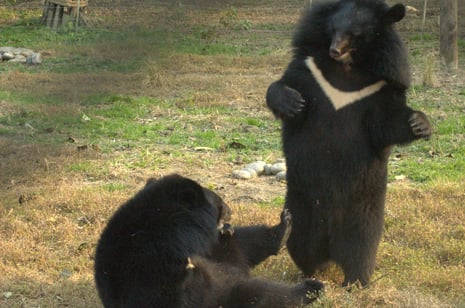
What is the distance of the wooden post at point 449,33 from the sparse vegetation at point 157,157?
420 mm

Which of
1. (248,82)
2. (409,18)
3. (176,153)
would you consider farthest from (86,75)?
(409,18)

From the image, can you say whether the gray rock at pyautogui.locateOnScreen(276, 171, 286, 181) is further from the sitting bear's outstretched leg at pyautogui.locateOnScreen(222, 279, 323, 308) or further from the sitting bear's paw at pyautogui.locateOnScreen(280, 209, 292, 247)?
the sitting bear's outstretched leg at pyautogui.locateOnScreen(222, 279, 323, 308)

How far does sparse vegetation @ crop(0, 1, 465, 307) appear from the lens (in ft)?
12.9

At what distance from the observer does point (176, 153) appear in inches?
375

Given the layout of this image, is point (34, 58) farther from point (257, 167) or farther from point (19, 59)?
point (257, 167)

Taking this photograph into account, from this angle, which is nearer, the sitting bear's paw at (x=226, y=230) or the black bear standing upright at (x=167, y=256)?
the black bear standing upright at (x=167, y=256)

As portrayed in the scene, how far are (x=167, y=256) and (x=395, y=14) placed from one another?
223 cm

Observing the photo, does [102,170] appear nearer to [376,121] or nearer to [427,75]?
[376,121]

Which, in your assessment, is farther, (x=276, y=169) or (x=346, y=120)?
(x=276, y=169)

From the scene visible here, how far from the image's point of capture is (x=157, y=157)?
9.26 m

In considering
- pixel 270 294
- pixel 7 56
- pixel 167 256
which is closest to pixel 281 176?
pixel 270 294

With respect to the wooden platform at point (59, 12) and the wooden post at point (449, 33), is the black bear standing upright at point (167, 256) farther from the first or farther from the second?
the wooden platform at point (59, 12)

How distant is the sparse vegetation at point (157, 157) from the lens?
393 centimetres

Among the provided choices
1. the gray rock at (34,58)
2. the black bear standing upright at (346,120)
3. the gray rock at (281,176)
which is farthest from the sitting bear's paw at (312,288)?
the gray rock at (34,58)
